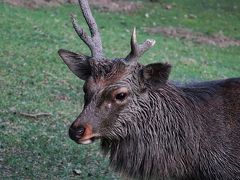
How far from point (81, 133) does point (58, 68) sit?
6535 millimetres

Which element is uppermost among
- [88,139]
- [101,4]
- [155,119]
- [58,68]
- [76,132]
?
[76,132]

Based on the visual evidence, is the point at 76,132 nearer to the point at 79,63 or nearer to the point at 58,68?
the point at 79,63

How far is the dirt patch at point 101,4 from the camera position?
1812 centimetres

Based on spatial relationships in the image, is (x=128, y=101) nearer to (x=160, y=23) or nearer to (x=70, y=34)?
(x=70, y=34)

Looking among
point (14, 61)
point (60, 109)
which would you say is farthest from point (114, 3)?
point (60, 109)

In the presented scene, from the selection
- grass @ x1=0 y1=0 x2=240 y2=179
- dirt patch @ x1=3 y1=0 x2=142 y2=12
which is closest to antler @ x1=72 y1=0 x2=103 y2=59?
grass @ x1=0 y1=0 x2=240 y2=179

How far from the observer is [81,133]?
501 centimetres

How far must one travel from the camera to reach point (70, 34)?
1460 cm

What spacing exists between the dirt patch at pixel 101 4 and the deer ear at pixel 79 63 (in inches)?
486

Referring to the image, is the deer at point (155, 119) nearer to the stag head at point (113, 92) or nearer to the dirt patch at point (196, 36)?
the stag head at point (113, 92)

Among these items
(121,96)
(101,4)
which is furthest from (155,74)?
(101,4)

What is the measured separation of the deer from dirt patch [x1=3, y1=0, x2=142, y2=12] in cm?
1263

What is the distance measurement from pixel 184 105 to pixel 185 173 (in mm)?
589

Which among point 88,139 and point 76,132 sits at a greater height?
point 76,132
